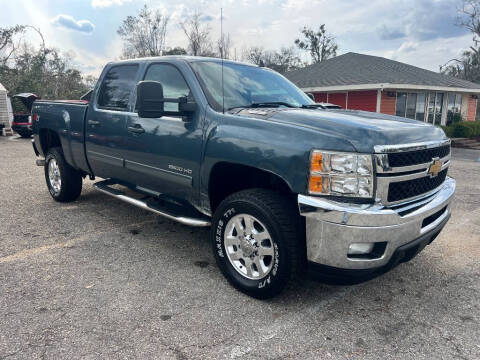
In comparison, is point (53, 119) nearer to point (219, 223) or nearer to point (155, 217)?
point (155, 217)

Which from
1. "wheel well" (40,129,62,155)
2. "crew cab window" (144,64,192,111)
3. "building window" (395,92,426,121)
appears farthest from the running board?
"building window" (395,92,426,121)

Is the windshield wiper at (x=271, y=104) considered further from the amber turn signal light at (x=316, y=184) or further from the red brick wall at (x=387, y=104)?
the red brick wall at (x=387, y=104)

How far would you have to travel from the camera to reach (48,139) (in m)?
6.00

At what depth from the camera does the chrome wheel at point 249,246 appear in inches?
118

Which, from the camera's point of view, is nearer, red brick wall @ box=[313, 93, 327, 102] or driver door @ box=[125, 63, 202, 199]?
driver door @ box=[125, 63, 202, 199]

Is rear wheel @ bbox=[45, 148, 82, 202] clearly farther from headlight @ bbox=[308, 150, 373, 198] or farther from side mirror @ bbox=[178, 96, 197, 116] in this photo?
headlight @ bbox=[308, 150, 373, 198]

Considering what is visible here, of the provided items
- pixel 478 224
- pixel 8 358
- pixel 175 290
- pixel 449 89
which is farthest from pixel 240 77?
pixel 449 89

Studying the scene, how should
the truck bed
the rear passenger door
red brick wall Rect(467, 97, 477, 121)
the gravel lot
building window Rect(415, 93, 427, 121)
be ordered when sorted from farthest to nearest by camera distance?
red brick wall Rect(467, 97, 477, 121) < building window Rect(415, 93, 427, 121) < the truck bed < the rear passenger door < the gravel lot

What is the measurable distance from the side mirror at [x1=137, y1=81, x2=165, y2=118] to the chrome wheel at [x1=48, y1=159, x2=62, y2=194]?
313 cm

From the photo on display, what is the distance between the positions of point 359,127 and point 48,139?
5.06m

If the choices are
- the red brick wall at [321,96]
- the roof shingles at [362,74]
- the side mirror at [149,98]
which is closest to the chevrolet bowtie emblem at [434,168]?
the side mirror at [149,98]

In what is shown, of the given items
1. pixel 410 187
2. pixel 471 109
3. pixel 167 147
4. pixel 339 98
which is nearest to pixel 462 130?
pixel 339 98

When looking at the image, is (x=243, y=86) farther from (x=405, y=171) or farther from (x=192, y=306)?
(x=192, y=306)

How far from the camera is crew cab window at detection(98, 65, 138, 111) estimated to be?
172 inches
